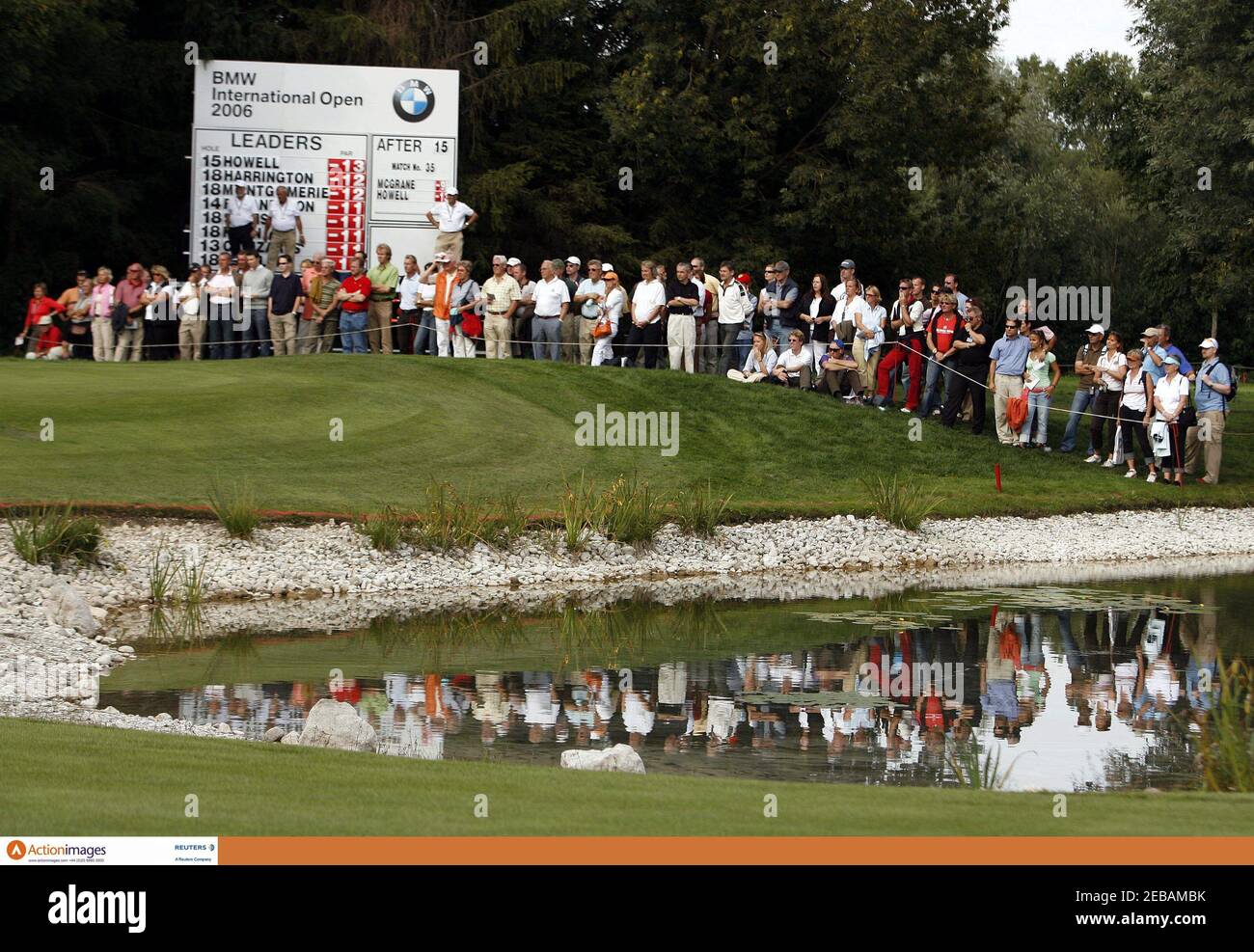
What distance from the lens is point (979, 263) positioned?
157 ft

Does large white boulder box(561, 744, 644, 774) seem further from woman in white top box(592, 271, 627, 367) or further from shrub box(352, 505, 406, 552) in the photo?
woman in white top box(592, 271, 627, 367)

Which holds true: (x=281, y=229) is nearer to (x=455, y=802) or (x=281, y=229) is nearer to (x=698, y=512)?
(x=698, y=512)

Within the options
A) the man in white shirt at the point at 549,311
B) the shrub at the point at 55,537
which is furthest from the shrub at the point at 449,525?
the man in white shirt at the point at 549,311

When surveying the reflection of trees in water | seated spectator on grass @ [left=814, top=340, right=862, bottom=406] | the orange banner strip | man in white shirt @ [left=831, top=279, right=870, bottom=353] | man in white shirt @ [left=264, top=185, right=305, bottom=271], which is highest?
man in white shirt @ [left=264, top=185, right=305, bottom=271]

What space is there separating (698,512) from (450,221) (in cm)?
1100

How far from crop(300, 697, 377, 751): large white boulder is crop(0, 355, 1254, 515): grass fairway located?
9.69 meters

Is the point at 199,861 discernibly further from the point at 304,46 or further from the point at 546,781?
the point at 304,46

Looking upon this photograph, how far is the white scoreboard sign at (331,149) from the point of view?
33.5 m

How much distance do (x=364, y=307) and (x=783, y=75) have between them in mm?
14778

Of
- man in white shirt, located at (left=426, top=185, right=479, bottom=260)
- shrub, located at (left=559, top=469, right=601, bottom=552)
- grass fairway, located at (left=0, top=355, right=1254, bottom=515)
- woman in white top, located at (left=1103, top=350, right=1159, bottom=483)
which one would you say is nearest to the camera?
shrub, located at (left=559, top=469, right=601, bottom=552)

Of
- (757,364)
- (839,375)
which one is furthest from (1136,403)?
(757,364)

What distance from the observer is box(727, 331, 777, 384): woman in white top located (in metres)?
30.7

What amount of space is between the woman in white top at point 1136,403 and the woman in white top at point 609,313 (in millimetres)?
8798

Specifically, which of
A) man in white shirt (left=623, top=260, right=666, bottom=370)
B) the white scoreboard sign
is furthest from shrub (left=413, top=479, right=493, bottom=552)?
the white scoreboard sign
